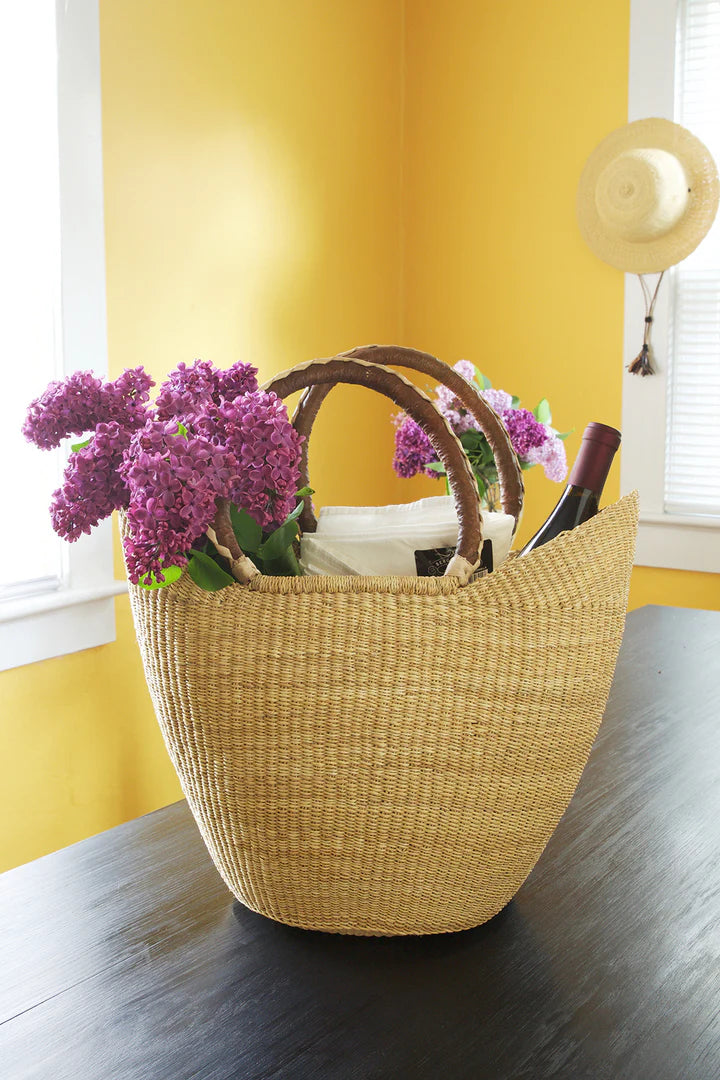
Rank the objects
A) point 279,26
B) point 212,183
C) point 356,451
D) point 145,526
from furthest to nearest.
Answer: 1. point 356,451
2. point 279,26
3. point 212,183
4. point 145,526

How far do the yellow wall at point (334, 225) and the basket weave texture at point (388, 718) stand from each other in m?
1.47

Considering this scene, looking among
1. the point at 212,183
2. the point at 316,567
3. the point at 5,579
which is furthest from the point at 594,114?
the point at 316,567

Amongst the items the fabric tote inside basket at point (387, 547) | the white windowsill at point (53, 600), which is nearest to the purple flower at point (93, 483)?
the fabric tote inside basket at point (387, 547)

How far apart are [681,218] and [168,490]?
7.73ft

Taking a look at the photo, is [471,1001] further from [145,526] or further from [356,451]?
[356,451]

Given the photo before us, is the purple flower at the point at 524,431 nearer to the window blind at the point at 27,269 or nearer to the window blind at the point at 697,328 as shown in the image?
the window blind at the point at 27,269

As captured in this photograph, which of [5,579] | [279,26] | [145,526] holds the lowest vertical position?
[5,579]

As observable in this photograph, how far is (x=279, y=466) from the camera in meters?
0.55

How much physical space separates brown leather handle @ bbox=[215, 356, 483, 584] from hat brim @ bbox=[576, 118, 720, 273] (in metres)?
2.18

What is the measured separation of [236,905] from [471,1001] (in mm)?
188

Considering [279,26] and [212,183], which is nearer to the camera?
[212,183]

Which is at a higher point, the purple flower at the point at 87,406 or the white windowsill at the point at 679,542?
the purple flower at the point at 87,406

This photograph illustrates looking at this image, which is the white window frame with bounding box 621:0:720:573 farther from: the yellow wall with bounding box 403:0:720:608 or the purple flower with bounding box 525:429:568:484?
the purple flower with bounding box 525:429:568:484

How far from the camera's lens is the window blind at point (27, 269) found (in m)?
1.90
